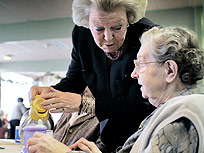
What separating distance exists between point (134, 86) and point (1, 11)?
3729 millimetres

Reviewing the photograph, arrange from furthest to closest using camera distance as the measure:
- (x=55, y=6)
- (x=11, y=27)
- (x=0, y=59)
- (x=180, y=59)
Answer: (x=0, y=59), (x=11, y=27), (x=55, y=6), (x=180, y=59)

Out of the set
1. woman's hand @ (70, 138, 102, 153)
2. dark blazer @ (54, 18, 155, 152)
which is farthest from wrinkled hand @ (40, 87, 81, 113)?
woman's hand @ (70, 138, 102, 153)

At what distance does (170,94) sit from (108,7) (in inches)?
21.8

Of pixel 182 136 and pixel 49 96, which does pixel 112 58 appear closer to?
pixel 49 96

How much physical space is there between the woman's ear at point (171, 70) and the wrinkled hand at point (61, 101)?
0.51 m

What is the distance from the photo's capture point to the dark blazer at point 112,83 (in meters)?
1.36

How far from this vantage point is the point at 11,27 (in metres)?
5.06

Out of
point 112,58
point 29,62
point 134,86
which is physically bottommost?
point 134,86

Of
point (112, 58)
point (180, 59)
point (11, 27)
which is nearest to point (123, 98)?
point (112, 58)

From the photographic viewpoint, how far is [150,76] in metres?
1.00

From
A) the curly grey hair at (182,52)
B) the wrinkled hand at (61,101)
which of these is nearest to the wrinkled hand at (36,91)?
the wrinkled hand at (61,101)

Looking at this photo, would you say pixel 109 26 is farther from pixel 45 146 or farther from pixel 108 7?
pixel 45 146

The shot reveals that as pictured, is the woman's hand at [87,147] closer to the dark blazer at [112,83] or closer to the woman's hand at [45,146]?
the woman's hand at [45,146]

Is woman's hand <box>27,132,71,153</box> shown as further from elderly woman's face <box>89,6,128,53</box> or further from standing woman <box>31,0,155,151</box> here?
elderly woman's face <box>89,6,128,53</box>
